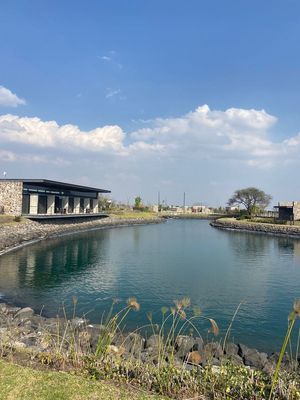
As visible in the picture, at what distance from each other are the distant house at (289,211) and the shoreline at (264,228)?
6102 mm

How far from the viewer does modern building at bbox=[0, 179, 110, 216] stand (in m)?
43.8

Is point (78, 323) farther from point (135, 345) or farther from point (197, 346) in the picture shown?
point (197, 346)

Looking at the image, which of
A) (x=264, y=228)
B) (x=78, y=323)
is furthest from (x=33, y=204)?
(x=264, y=228)

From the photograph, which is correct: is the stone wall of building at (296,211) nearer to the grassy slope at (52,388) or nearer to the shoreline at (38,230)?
the shoreline at (38,230)

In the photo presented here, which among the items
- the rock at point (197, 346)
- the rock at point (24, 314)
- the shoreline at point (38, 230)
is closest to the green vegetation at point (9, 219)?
the shoreline at point (38, 230)

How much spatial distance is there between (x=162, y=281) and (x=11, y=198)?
30.5 metres

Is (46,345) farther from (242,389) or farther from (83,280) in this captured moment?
(83,280)

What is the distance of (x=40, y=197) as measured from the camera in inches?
1909

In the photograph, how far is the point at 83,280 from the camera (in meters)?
21.2

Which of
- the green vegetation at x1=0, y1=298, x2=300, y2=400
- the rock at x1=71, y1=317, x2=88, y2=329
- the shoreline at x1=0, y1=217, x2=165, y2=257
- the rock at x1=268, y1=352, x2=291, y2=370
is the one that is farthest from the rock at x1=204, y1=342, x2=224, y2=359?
the shoreline at x1=0, y1=217, x2=165, y2=257

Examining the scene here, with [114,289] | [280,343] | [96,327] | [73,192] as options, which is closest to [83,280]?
[114,289]

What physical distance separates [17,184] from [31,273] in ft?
81.4

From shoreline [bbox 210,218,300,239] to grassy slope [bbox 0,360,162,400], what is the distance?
50.8 meters

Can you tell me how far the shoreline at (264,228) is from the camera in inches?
2118
